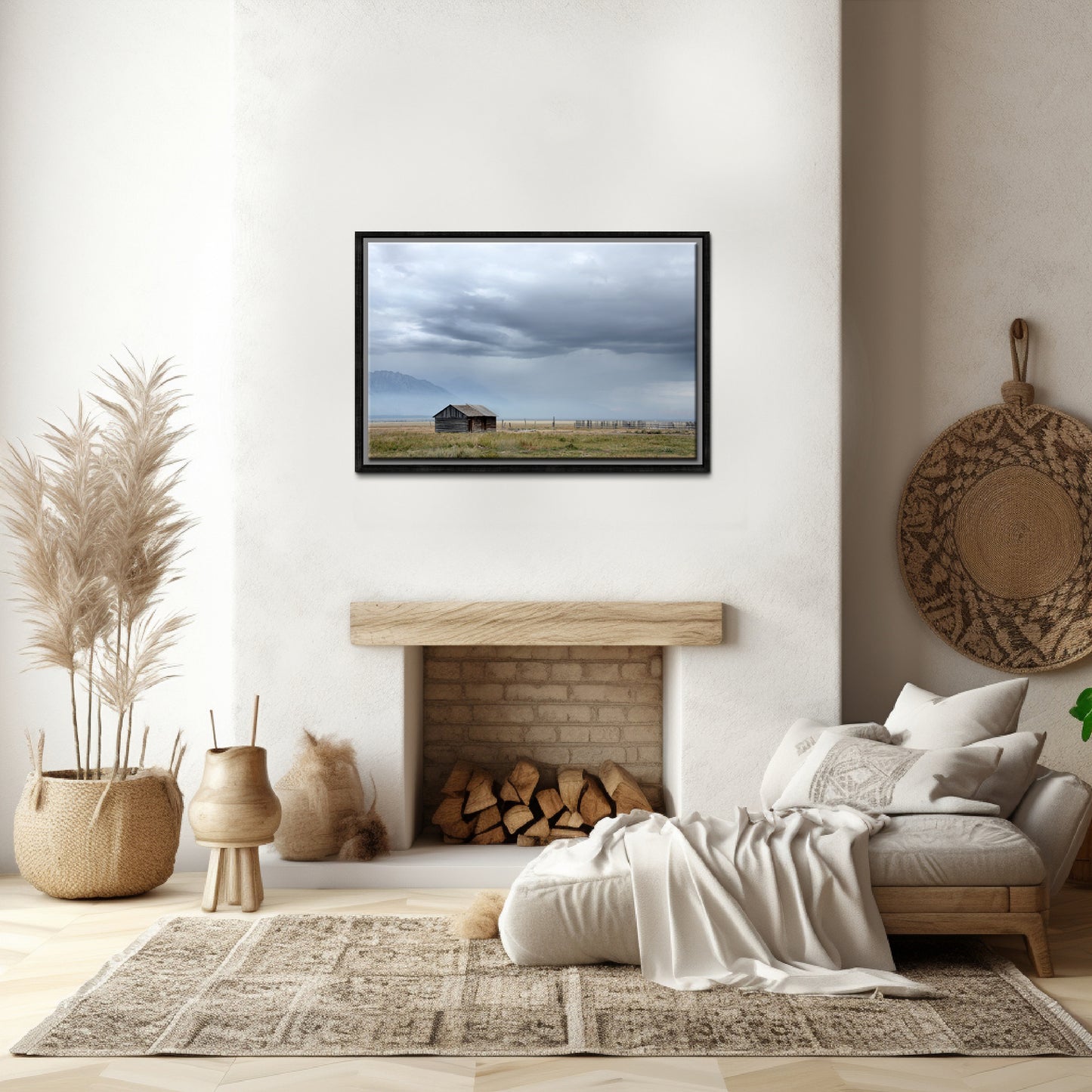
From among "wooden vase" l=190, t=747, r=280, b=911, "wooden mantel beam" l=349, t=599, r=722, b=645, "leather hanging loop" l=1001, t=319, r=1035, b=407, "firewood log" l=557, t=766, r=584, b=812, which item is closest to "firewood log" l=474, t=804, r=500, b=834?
"firewood log" l=557, t=766, r=584, b=812

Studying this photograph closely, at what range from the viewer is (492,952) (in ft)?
10.3

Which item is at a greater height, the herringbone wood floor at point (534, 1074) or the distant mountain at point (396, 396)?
the distant mountain at point (396, 396)

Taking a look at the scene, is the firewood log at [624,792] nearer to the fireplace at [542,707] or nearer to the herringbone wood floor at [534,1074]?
the fireplace at [542,707]

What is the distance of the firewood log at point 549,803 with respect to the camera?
14.1ft

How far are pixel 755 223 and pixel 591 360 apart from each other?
0.74 m

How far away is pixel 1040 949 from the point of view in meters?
3.07

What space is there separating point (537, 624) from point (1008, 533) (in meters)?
1.79

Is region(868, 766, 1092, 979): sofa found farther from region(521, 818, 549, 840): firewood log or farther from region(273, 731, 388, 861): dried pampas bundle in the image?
region(273, 731, 388, 861): dried pampas bundle

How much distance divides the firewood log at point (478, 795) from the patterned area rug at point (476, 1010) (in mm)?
1051

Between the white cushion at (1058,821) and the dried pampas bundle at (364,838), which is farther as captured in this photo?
the dried pampas bundle at (364,838)

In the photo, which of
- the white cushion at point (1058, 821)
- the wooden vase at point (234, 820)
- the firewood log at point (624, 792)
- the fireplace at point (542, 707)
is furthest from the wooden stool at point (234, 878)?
the white cushion at point (1058, 821)

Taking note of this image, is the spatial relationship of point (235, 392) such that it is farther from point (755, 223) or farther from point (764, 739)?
point (764, 739)

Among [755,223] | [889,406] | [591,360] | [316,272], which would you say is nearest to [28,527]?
[316,272]

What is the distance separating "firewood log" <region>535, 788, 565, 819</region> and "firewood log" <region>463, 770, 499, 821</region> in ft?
0.55
